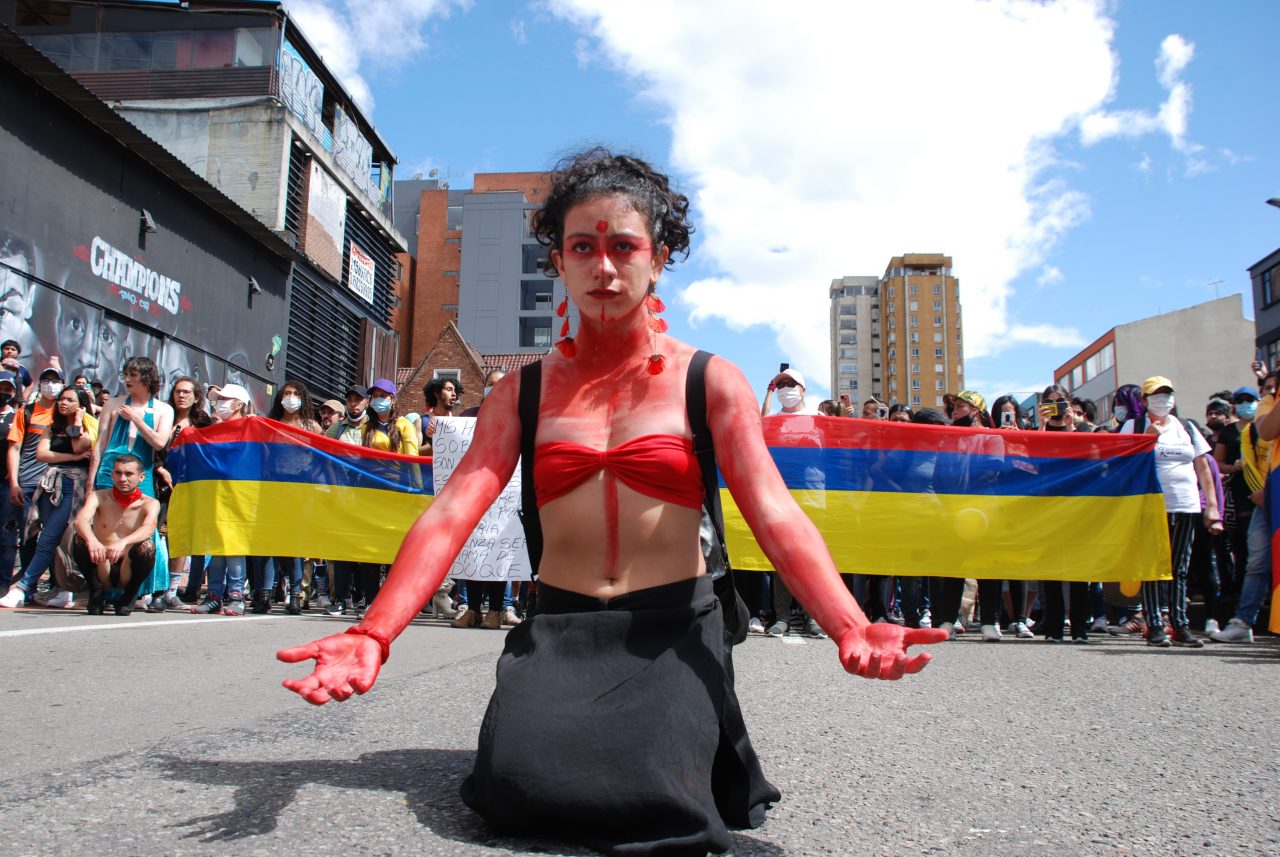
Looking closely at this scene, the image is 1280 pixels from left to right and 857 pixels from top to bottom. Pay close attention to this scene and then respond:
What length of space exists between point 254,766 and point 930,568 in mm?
6171

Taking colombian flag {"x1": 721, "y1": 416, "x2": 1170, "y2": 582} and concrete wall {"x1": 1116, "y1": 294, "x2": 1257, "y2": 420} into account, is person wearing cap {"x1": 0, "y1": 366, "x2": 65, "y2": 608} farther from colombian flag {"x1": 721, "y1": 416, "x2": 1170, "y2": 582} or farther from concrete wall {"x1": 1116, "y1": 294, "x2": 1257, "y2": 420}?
concrete wall {"x1": 1116, "y1": 294, "x2": 1257, "y2": 420}

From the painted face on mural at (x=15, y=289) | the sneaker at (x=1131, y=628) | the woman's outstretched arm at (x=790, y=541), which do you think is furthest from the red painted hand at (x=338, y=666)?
the painted face on mural at (x=15, y=289)

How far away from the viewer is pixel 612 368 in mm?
2656

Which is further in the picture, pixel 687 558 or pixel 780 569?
pixel 687 558

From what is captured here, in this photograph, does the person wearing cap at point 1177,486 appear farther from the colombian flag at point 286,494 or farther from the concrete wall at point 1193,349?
the concrete wall at point 1193,349

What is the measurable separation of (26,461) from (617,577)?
8.13 meters

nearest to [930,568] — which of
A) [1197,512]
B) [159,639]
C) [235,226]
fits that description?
[1197,512]

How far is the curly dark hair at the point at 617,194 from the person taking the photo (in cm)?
263

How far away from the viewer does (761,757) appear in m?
2.93

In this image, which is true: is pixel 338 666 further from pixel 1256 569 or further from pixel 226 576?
pixel 226 576

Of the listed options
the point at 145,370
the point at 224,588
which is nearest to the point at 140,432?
the point at 145,370

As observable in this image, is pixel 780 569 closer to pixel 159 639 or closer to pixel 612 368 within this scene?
pixel 612 368

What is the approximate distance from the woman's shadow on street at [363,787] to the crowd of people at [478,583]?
17.3 ft

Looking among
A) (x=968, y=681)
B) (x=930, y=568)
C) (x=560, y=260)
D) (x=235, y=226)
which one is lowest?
(x=968, y=681)
